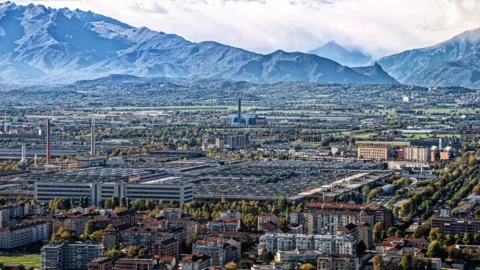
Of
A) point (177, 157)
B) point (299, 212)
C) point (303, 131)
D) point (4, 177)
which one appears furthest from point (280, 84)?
point (299, 212)

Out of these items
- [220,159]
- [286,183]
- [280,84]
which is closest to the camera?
[286,183]

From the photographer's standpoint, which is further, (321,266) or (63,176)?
(63,176)

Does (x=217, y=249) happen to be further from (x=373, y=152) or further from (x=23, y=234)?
(x=373, y=152)

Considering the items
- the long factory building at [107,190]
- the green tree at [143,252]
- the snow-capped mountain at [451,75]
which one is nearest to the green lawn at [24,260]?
the green tree at [143,252]

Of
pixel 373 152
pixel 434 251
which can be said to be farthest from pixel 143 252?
pixel 373 152

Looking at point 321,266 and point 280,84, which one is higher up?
point 280,84

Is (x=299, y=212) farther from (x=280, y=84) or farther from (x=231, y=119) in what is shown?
(x=280, y=84)
